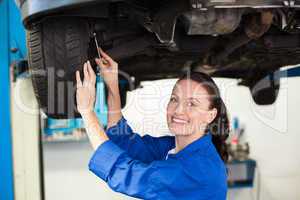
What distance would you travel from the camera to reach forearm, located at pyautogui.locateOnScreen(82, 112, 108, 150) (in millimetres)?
892

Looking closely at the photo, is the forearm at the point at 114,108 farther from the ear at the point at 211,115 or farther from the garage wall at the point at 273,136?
the garage wall at the point at 273,136

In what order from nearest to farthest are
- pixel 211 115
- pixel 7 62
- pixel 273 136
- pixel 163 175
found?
pixel 163 175, pixel 211 115, pixel 7 62, pixel 273 136

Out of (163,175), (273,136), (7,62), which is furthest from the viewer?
(273,136)

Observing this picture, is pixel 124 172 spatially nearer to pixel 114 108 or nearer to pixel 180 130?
pixel 180 130

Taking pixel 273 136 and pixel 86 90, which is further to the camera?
pixel 273 136

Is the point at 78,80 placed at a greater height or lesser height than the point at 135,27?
lesser

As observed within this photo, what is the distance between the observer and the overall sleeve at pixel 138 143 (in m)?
1.14

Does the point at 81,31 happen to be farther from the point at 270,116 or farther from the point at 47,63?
the point at 270,116

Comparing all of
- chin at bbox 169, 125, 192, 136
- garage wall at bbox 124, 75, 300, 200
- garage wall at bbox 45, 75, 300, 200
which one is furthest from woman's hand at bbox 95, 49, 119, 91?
garage wall at bbox 124, 75, 300, 200

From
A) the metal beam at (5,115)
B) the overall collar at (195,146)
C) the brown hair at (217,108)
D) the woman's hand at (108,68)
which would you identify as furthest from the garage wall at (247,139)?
the overall collar at (195,146)

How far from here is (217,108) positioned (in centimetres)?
107

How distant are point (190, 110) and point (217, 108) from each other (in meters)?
0.13

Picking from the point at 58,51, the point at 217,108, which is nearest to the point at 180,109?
the point at 217,108

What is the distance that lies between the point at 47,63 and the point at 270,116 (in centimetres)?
229
